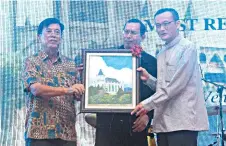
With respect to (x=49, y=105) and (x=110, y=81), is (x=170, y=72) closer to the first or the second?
(x=110, y=81)

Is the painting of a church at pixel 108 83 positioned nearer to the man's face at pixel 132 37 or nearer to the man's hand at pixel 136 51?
the man's hand at pixel 136 51

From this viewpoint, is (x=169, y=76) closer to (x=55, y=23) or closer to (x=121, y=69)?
(x=121, y=69)

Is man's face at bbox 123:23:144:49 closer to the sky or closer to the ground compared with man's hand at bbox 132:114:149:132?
closer to the sky

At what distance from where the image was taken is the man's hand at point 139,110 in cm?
213

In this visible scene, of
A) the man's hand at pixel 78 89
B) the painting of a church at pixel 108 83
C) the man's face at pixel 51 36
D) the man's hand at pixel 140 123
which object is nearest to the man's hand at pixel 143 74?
the painting of a church at pixel 108 83

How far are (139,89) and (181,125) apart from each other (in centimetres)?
35

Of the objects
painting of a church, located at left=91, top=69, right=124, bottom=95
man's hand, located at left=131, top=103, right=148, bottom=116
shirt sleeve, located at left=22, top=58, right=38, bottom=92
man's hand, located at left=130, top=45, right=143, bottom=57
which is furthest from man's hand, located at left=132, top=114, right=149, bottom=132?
shirt sleeve, located at left=22, top=58, right=38, bottom=92

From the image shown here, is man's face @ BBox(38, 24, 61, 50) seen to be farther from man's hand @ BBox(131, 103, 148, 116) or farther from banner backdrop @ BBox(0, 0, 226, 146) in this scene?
man's hand @ BBox(131, 103, 148, 116)

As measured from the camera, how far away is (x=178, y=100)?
6.86ft

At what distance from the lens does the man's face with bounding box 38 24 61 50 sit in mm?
2303

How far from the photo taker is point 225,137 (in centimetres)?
275

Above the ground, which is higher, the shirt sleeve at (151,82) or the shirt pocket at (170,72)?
the shirt pocket at (170,72)

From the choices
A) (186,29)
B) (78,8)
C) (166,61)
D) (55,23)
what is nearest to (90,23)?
(78,8)

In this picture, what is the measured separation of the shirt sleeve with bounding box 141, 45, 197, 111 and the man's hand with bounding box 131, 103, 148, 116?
0.9 inches
